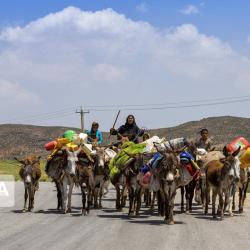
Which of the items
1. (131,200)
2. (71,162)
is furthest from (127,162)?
(71,162)

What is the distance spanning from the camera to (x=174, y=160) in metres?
15.6

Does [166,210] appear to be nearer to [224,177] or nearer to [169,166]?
[169,166]

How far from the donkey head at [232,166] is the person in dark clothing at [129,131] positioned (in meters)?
4.31

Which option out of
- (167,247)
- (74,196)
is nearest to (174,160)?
(167,247)

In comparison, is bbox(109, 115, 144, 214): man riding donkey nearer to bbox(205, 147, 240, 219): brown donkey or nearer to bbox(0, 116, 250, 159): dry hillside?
bbox(205, 147, 240, 219): brown donkey

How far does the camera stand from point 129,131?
21172mm

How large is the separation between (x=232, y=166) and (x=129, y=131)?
5.21m

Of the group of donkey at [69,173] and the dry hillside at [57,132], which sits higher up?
the dry hillside at [57,132]

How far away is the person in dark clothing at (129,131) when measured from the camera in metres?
20.8

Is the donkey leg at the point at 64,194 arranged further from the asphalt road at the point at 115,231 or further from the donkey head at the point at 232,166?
the donkey head at the point at 232,166

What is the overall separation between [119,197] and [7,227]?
18.5 feet

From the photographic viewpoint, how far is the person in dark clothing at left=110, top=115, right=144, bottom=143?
20844 mm

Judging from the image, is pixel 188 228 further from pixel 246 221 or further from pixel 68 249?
pixel 68 249

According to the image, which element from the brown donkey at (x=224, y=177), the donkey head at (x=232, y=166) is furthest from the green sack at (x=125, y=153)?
the donkey head at (x=232, y=166)
